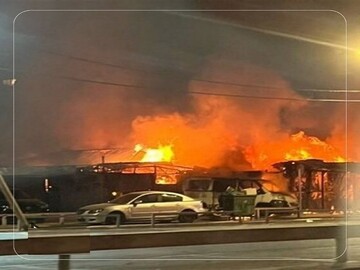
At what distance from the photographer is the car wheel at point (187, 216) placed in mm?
1626

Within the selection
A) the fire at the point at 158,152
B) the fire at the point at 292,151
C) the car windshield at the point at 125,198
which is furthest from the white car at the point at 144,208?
the fire at the point at 292,151

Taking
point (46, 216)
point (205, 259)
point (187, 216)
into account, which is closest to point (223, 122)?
point (187, 216)

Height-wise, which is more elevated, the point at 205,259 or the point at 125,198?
the point at 125,198

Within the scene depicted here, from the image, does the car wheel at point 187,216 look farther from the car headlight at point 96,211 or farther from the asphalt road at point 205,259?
the car headlight at point 96,211

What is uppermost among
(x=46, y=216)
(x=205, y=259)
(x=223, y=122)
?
(x=223, y=122)

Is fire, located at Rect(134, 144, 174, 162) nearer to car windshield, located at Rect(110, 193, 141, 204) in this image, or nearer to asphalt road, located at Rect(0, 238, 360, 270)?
car windshield, located at Rect(110, 193, 141, 204)

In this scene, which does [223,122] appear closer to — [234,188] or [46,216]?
[234,188]

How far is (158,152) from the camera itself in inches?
65.0

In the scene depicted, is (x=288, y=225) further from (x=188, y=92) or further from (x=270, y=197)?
(x=188, y=92)

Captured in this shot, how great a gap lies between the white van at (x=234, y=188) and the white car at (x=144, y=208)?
Result: 3cm

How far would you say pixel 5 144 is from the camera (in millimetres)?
1685

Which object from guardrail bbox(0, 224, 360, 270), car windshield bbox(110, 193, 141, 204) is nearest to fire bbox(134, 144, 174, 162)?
car windshield bbox(110, 193, 141, 204)

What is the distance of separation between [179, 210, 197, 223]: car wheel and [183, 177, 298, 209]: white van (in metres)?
0.05

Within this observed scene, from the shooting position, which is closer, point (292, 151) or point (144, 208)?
point (144, 208)
